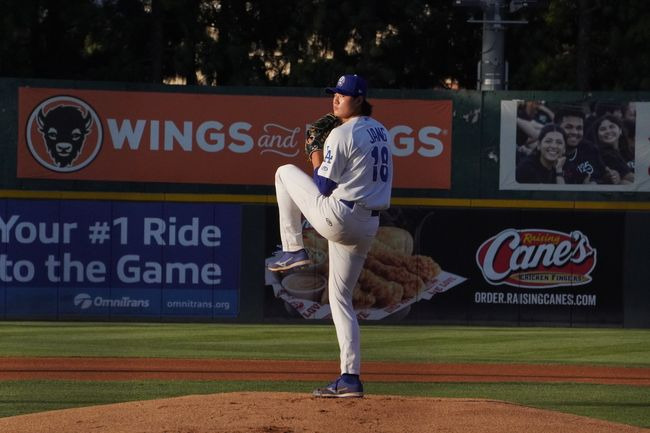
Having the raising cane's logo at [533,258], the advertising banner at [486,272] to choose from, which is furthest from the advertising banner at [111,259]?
the raising cane's logo at [533,258]

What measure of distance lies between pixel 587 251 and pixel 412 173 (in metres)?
2.97

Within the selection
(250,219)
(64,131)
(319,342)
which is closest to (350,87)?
(319,342)

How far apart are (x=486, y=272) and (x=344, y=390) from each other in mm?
12509

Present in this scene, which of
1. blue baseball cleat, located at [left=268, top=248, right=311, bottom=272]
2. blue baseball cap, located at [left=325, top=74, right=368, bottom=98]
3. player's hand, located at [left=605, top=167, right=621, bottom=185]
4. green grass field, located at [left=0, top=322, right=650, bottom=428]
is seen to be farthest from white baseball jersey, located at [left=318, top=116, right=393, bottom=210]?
player's hand, located at [left=605, top=167, right=621, bottom=185]

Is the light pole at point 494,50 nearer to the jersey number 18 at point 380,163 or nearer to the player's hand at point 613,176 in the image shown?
the player's hand at point 613,176

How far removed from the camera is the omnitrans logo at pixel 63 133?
20.1 meters

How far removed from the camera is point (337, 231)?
7.76m

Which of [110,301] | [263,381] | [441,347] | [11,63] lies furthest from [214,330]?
[11,63]

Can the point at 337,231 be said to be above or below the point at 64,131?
below

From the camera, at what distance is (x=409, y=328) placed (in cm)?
1959

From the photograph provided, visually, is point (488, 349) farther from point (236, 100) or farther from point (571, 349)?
point (236, 100)

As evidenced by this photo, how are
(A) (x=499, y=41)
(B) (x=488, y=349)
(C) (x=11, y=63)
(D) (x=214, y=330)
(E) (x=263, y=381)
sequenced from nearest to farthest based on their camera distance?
(E) (x=263, y=381)
(B) (x=488, y=349)
(D) (x=214, y=330)
(A) (x=499, y=41)
(C) (x=11, y=63)

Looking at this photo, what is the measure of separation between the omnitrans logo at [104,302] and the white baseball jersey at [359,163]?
41.5 feet

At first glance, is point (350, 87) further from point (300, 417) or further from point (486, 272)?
point (486, 272)
